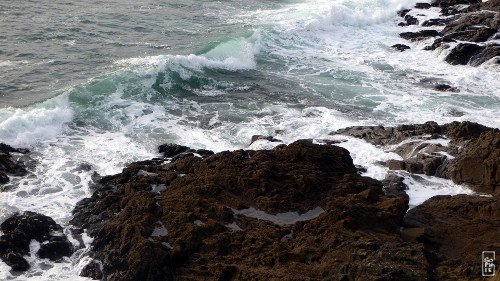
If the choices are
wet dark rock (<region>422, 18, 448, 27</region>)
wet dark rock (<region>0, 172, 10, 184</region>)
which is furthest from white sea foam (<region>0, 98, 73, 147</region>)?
wet dark rock (<region>422, 18, 448, 27</region>)

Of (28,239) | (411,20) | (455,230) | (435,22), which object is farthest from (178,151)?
(411,20)

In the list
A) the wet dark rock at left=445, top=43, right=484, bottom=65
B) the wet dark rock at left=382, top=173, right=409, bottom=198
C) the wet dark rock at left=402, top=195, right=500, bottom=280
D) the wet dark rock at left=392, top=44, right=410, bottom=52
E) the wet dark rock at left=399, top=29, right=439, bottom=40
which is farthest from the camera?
the wet dark rock at left=399, top=29, right=439, bottom=40

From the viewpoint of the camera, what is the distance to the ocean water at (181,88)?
1489cm

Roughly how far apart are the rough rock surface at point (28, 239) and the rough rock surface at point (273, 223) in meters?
0.55

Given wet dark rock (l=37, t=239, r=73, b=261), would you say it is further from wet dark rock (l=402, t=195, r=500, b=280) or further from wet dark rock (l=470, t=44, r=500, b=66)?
wet dark rock (l=470, t=44, r=500, b=66)

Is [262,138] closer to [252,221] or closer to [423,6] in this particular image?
[252,221]

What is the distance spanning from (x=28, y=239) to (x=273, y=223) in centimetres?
475

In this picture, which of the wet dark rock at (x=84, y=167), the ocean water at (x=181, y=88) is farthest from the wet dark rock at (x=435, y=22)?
the wet dark rock at (x=84, y=167)

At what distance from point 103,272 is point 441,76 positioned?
1661 cm

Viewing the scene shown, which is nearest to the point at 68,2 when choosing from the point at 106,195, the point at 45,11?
the point at 45,11

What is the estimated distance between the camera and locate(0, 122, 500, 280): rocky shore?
29.7 feet

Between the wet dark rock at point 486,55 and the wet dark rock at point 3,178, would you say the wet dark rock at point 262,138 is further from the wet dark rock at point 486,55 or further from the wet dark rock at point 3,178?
the wet dark rock at point 486,55

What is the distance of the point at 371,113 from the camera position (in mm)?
19062

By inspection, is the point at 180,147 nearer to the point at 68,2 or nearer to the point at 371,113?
the point at 371,113
